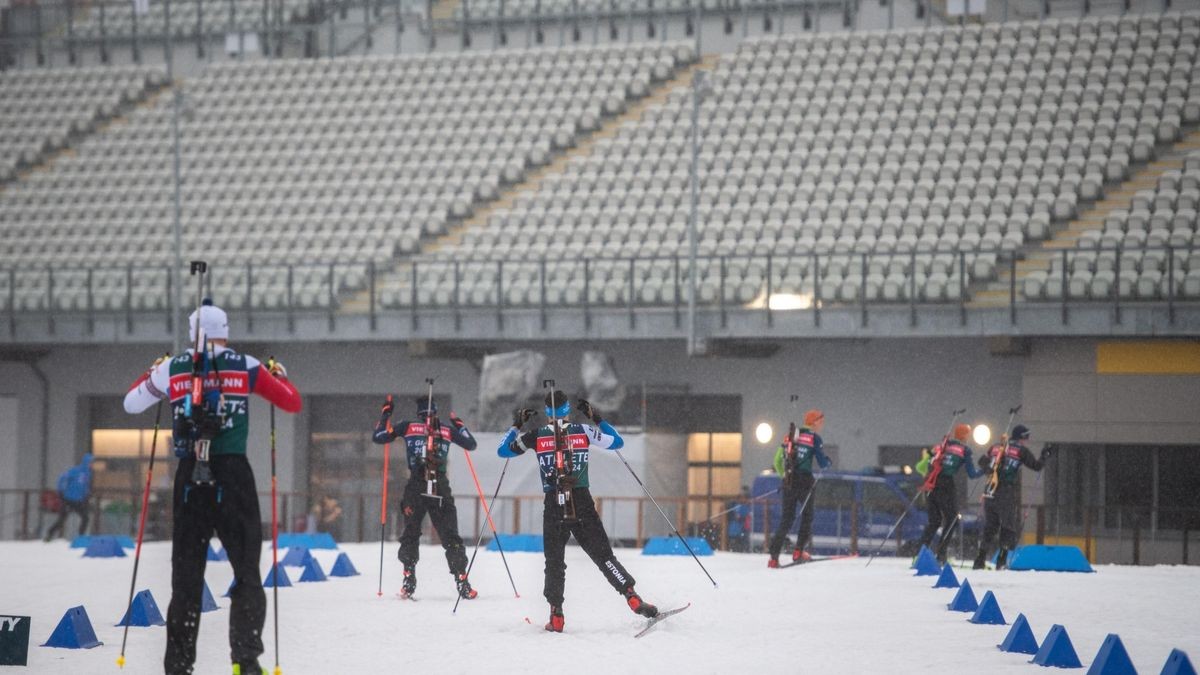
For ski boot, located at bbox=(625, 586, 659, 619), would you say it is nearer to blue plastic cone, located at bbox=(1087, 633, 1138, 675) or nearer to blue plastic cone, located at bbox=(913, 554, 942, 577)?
blue plastic cone, located at bbox=(1087, 633, 1138, 675)

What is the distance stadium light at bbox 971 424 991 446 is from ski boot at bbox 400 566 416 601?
1385cm

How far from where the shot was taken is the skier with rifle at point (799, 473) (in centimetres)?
2230

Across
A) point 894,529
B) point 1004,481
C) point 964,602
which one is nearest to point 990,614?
point 964,602

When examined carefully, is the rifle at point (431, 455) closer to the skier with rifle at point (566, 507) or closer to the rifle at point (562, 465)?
the skier with rifle at point (566, 507)

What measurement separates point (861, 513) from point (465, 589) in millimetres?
10710

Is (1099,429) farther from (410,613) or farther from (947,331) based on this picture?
(410,613)

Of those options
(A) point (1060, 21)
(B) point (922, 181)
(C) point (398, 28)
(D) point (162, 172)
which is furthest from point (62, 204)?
(A) point (1060, 21)

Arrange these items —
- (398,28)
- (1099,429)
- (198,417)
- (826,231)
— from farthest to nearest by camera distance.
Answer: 1. (398,28)
2. (826,231)
3. (1099,429)
4. (198,417)

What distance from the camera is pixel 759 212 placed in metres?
33.2

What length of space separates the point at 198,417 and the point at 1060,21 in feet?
98.1

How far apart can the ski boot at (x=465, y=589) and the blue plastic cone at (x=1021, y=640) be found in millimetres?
5748

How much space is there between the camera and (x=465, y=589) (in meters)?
16.8

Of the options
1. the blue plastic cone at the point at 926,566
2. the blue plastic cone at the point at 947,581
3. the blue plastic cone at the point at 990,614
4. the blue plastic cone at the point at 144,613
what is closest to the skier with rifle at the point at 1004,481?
the blue plastic cone at the point at 926,566

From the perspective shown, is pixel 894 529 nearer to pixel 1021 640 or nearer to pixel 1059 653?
pixel 1021 640
